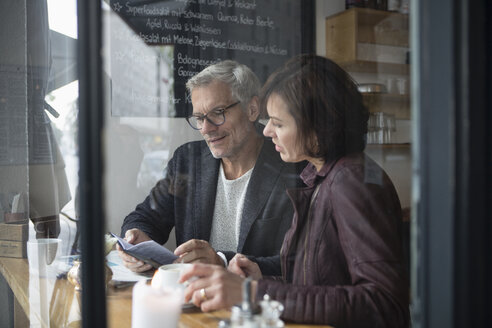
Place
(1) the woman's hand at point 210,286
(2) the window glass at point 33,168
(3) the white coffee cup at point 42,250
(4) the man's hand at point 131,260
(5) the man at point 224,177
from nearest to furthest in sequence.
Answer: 1. (1) the woman's hand at point 210,286
2. (4) the man's hand at point 131,260
3. (2) the window glass at point 33,168
4. (3) the white coffee cup at point 42,250
5. (5) the man at point 224,177

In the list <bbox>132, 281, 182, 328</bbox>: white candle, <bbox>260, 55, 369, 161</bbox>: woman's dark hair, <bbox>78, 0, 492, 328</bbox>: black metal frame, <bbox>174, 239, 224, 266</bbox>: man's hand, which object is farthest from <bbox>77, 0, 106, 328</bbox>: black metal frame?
<bbox>260, 55, 369, 161</bbox>: woman's dark hair

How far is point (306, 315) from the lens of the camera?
1149 millimetres

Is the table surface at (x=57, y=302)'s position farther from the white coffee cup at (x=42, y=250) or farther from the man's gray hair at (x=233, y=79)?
the man's gray hair at (x=233, y=79)

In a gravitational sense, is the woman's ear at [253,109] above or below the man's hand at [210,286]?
above

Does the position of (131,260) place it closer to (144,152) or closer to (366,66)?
(144,152)

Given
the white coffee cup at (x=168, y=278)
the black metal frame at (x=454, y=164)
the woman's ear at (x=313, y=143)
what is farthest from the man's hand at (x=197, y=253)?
the black metal frame at (x=454, y=164)

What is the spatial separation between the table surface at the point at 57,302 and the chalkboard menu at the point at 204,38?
67 cm

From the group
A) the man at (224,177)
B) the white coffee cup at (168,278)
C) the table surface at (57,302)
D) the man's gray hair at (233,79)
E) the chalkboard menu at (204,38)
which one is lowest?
the table surface at (57,302)

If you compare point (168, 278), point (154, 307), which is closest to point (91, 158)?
point (154, 307)

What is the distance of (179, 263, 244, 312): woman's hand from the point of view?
1.09 meters

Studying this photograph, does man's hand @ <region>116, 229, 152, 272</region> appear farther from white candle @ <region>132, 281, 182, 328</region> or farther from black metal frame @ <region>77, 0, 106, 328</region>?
black metal frame @ <region>77, 0, 106, 328</region>

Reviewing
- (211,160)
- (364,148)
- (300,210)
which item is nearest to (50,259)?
(211,160)

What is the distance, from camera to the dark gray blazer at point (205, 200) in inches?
71.9

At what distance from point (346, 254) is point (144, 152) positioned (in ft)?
2.57
